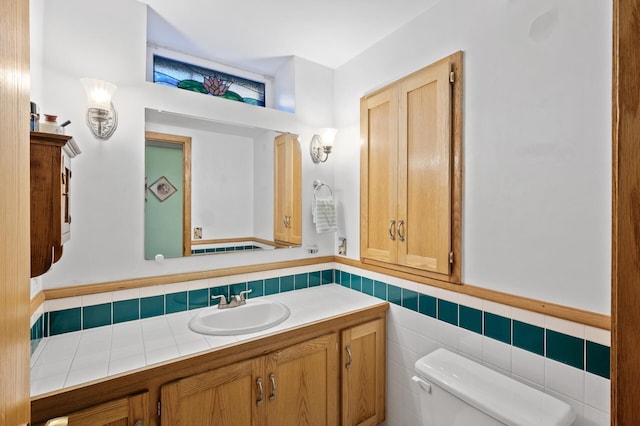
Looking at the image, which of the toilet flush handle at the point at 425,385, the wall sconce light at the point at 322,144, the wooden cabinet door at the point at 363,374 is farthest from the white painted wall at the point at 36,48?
the toilet flush handle at the point at 425,385

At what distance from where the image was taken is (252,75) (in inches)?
92.0

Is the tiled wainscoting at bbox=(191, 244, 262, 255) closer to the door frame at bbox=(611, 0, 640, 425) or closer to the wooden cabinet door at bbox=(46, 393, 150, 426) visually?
the wooden cabinet door at bbox=(46, 393, 150, 426)

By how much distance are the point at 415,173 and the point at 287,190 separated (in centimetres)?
87

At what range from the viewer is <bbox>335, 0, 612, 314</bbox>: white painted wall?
1.11 metres

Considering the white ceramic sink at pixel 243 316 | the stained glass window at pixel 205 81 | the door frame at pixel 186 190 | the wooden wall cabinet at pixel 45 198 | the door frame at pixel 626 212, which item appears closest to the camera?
the door frame at pixel 626 212

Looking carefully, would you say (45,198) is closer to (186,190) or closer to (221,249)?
(186,190)

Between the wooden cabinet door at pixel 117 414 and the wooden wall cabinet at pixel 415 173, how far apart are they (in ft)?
4.54

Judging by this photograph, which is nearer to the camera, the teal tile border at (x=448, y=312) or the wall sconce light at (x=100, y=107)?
the wall sconce light at (x=100, y=107)

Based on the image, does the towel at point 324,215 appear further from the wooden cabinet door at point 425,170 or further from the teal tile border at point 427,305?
the teal tile border at point 427,305

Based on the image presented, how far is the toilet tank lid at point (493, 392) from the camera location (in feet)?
3.51

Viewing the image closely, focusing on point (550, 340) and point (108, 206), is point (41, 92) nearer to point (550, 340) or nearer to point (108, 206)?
point (108, 206)

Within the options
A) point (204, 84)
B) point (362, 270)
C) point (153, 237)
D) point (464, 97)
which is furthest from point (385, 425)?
point (204, 84)

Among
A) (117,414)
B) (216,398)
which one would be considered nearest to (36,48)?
(117,414)

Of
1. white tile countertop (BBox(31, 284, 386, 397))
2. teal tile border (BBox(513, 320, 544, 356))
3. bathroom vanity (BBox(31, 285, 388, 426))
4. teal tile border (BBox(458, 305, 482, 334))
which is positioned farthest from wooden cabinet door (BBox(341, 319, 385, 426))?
teal tile border (BBox(513, 320, 544, 356))
